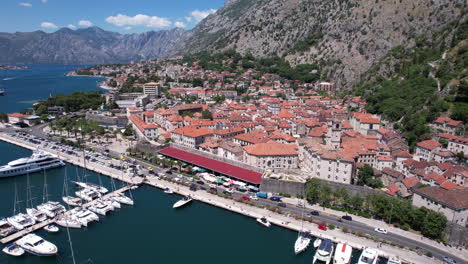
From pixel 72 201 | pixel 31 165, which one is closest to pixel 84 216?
pixel 72 201

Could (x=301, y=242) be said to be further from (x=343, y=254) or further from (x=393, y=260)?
(x=393, y=260)

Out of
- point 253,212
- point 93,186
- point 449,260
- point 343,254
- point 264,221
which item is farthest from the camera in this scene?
point 93,186

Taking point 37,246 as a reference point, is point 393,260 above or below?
above

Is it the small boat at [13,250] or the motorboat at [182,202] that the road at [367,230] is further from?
the small boat at [13,250]

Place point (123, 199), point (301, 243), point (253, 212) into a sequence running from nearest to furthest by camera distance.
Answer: point (301, 243) → point (253, 212) → point (123, 199)

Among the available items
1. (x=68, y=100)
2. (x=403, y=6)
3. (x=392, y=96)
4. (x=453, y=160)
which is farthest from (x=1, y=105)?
(x=403, y=6)

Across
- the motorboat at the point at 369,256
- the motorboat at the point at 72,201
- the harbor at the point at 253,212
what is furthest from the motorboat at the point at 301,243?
the motorboat at the point at 72,201
